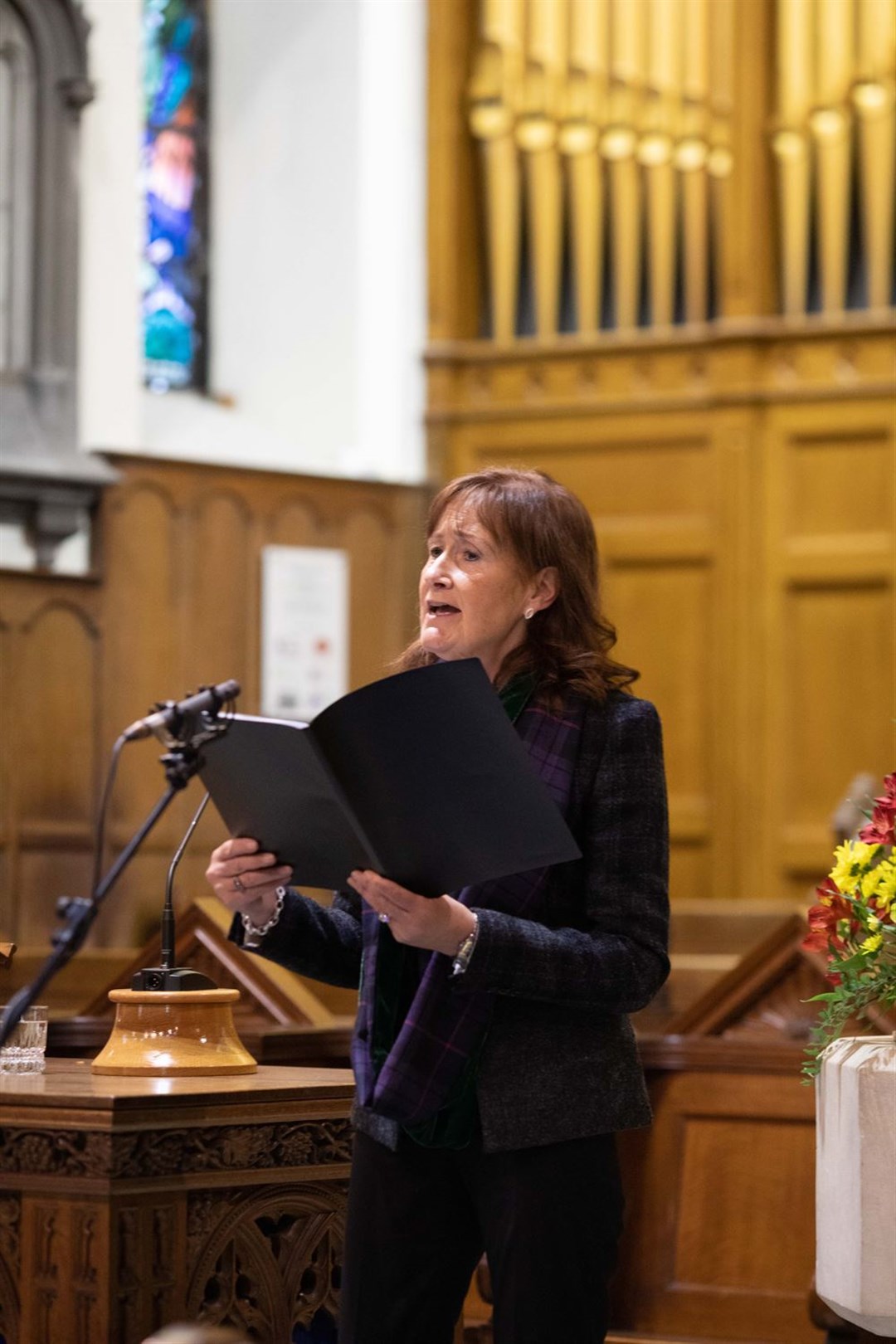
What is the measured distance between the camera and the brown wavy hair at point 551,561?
2.10 metres

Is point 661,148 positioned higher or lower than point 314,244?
higher

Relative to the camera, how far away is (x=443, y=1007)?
195 cm

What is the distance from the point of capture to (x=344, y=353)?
6.83 meters

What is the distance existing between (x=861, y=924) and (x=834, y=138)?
14.3ft

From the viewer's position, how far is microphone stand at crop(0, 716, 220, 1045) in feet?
6.06

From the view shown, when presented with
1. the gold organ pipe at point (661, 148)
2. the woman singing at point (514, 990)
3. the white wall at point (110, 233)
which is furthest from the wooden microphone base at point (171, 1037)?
the gold organ pipe at point (661, 148)

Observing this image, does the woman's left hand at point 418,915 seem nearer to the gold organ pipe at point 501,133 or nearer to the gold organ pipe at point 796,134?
the gold organ pipe at point 796,134

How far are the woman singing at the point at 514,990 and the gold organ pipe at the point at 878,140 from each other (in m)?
4.32

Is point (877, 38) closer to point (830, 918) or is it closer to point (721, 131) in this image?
point (721, 131)

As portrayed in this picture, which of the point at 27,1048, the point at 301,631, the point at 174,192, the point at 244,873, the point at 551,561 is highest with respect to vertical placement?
the point at 174,192

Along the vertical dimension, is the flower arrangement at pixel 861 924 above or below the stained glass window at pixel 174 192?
below

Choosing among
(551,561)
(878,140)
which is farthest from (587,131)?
(551,561)

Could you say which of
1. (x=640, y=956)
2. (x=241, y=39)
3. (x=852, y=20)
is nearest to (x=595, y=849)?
(x=640, y=956)

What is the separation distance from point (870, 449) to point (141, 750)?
7.83ft
